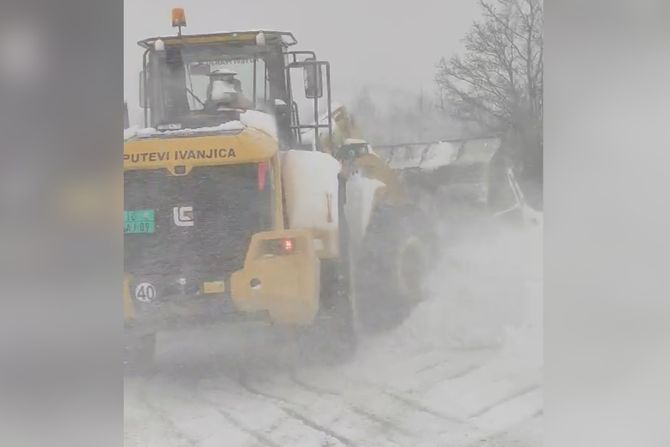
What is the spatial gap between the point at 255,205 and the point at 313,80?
49 cm

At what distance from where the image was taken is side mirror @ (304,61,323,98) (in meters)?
2.57

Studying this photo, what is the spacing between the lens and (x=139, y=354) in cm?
256

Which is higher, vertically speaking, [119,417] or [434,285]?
[434,285]

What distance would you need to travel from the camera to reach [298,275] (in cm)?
257

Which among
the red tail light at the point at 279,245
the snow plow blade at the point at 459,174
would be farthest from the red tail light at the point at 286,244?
the snow plow blade at the point at 459,174

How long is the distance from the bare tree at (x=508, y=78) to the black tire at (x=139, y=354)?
1.39m

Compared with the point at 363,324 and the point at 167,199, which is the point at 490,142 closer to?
the point at 363,324

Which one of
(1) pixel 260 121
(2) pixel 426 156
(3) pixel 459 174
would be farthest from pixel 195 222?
(3) pixel 459 174

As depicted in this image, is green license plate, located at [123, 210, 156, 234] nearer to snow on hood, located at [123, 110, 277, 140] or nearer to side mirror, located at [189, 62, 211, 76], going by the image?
snow on hood, located at [123, 110, 277, 140]

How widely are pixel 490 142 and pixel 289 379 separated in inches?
44.0


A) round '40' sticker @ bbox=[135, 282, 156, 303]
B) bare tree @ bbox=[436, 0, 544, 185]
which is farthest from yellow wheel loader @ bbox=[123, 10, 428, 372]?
bare tree @ bbox=[436, 0, 544, 185]

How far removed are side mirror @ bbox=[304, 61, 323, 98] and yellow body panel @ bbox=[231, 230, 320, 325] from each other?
0.50 metres

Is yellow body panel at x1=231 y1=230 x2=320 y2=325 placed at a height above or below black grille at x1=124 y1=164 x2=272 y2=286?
below

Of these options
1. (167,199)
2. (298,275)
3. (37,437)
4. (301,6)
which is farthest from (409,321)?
(37,437)
